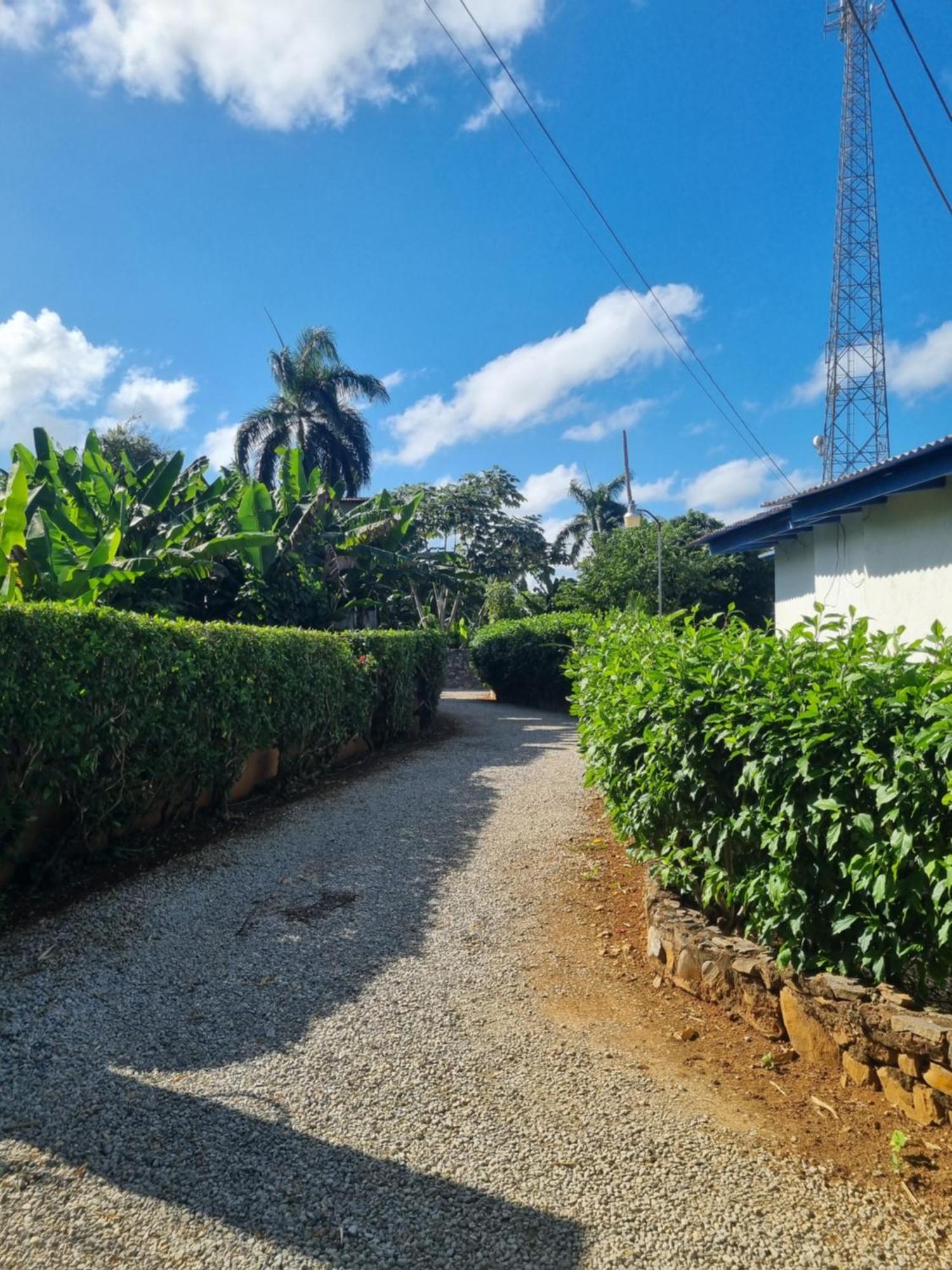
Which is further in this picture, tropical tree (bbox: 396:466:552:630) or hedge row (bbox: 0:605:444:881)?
tropical tree (bbox: 396:466:552:630)

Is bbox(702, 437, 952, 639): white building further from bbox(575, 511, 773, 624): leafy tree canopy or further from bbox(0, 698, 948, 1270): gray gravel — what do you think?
bbox(575, 511, 773, 624): leafy tree canopy

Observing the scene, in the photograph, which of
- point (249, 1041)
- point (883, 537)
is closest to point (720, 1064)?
point (249, 1041)

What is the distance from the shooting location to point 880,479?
754cm

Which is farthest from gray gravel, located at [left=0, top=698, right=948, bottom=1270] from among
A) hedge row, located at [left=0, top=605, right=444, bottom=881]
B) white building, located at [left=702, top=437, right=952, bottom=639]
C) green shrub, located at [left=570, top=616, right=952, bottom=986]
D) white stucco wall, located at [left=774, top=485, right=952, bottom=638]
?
white stucco wall, located at [left=774, top=485, right=952, bottom=638]

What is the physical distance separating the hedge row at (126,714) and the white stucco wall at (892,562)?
5348mm

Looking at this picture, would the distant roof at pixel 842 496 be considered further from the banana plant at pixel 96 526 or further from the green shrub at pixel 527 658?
the green shrub at pixel 527 658

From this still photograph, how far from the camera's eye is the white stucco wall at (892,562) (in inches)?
289

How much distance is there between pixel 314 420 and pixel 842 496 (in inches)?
1188

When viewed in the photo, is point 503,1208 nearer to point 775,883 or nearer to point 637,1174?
point 637,1174

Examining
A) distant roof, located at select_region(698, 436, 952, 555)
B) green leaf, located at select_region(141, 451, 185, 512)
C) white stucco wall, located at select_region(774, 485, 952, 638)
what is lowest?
white stucco wall, located at select_region(774, 485, 952, 638)

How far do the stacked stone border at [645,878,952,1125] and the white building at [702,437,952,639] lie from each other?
353 cm

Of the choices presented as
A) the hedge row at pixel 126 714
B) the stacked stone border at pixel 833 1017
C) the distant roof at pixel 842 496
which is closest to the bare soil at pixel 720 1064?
the stacked stone border at pixel 833 1017

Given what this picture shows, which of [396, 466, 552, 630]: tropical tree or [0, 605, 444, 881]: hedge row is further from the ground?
[396, 466, 552, 630]: tropical tree

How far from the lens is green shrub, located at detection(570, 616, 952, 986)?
2787 mm
